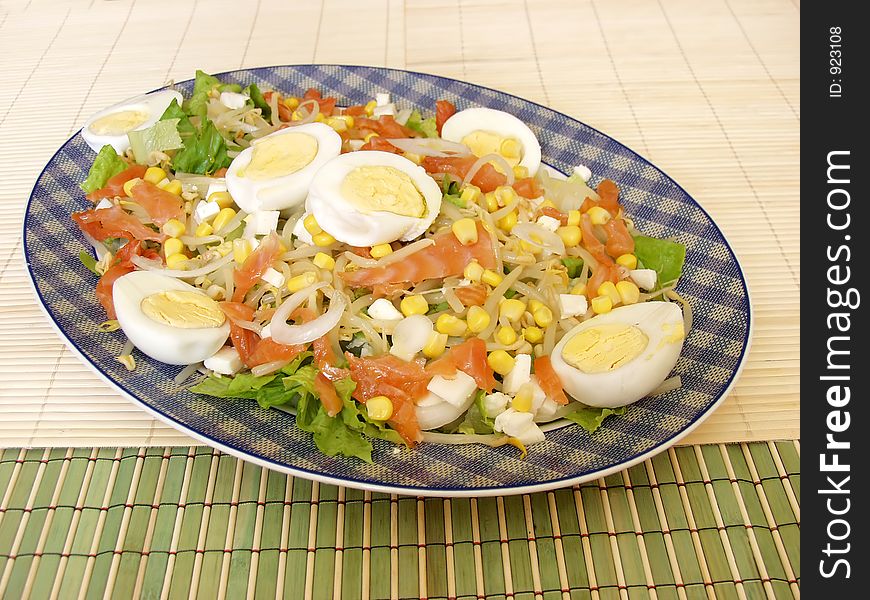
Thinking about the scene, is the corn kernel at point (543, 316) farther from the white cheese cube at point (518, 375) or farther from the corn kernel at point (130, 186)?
the corn kernel at point (130, 186)

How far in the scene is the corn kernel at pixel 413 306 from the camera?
8.60 ft

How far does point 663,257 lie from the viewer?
301 cm

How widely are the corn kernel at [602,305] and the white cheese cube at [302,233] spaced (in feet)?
3.69

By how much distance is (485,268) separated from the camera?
279 cm

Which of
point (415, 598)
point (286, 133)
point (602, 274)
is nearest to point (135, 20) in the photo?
point (286, 133)

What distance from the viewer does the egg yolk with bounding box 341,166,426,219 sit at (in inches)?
107

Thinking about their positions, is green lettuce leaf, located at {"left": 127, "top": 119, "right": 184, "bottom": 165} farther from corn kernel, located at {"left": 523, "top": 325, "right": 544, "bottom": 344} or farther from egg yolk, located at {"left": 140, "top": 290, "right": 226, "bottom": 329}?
corn kernel, located at {"left": 523, "top": 325, "right": 544, "bottom": 344}

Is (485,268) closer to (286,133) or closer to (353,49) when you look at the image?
(286,133)

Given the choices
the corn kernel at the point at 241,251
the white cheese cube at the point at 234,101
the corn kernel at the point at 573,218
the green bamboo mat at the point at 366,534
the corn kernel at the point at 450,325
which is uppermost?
the white cheese cube at the point at 234,101

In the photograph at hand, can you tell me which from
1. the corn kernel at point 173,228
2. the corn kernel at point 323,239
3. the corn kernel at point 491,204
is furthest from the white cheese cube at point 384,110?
the corn kernel at point 173,228

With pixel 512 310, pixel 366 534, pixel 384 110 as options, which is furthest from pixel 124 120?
pixel 366 534

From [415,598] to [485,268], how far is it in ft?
4.03

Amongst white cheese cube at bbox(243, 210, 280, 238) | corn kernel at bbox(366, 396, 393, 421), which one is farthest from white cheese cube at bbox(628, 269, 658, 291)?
white cheese cube at bbox(243, 210, 280, 238)

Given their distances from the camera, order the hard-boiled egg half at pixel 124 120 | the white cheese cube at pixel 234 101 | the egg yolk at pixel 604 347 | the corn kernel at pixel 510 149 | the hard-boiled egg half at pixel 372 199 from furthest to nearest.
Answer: the white cheese cube at pixel 234 101
the corn kernel at pixel 510 149
the hard-boiled egg half at pixel 124 120
the hard-boiled egg half at pixel 372 199
the egg yolk at pixel 604 347
